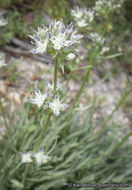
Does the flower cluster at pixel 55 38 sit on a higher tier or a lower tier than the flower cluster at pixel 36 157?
higher

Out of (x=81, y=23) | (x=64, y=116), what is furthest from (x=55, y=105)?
(x=81, y=23)

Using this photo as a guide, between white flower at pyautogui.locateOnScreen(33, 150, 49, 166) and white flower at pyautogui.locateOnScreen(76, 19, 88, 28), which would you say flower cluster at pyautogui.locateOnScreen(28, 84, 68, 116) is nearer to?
white flower at pyautogui.locateOnScreen(33, 150, 49, 166)

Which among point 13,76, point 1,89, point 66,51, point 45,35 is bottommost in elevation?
point 66,51

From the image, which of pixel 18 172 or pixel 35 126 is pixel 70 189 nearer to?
pixel 18 172

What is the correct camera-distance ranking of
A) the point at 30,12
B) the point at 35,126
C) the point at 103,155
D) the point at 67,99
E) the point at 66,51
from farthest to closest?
the point at 30,12, the point at 103,155, the point at 35,126, the point at 67,99, the point at 66,51

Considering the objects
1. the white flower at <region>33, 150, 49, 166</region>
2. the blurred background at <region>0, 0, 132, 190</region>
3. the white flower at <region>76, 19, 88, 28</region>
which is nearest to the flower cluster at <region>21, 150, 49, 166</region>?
the white flower at <region>33, 150, 49, 166</region>

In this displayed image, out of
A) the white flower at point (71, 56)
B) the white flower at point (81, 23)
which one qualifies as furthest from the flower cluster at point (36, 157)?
the white flower at point (81, 23)

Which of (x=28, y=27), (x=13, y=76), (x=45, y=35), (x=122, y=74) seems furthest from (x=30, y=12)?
(x=45, y=35)

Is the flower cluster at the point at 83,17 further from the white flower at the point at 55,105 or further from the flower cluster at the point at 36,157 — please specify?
the flower cluster at the point at 36,157
